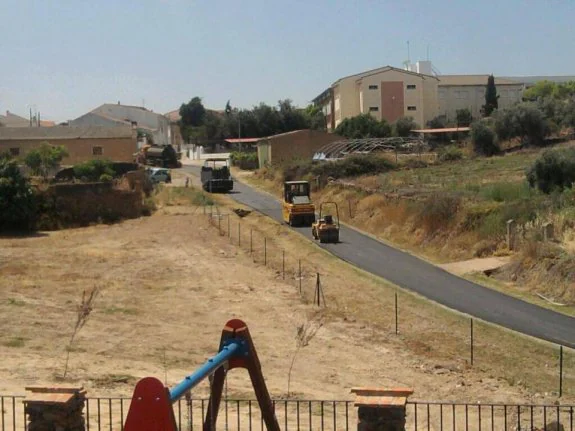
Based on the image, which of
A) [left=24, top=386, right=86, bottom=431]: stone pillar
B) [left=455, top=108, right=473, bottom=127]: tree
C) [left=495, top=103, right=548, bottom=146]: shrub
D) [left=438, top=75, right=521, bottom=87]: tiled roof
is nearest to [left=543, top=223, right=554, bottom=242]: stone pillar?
[left=24, top=386, right=86, bottom=431]: stone pillar

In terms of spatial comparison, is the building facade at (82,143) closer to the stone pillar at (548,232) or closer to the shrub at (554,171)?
the shrub at (554,171)

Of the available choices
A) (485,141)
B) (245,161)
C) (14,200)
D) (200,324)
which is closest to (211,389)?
(200,324)

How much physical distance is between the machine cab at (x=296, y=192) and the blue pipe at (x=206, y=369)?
106ft

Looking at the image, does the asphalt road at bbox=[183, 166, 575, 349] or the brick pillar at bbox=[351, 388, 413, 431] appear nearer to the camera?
the brick pillar at bbox=[351, 388, 413, 431]

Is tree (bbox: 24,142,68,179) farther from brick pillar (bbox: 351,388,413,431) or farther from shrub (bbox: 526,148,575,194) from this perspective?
brick pillar (bbox: 351,388,413,431)

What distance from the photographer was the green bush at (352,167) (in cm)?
5641

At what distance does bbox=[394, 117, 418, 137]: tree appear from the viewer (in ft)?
301

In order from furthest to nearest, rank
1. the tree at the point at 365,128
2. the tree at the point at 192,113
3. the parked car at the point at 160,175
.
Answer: the tree at the point at 192,113 < the tree at the point at 365,128 < the parked car at the point at 160,175

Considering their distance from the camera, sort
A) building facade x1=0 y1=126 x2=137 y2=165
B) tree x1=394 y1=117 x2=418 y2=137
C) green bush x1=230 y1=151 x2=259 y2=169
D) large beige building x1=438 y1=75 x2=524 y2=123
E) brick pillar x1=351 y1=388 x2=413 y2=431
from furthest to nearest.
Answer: large beige building x1=438 y1=75 x2=524 y2=123 < tree x1=394 y1=117 x2=418 y2=137 < green bush x1=230 y1=151 x2=259 y2=169 < building facade x1=0 y1=126 x2=137 y2=165 < brick pillar x1=351 y1=388 x2=413 y2=431

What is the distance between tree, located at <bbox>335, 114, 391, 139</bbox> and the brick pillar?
78.2 m

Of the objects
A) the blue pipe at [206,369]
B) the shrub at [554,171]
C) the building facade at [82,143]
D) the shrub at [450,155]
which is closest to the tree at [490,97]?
the shrub at [450,155]

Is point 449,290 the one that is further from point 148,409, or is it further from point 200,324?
point 148,409

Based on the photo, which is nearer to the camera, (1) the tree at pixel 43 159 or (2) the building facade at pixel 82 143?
(1) the tree at pixel 43 159

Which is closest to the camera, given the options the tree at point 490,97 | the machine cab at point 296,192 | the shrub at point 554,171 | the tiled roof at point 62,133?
the shrub at point 554,171
